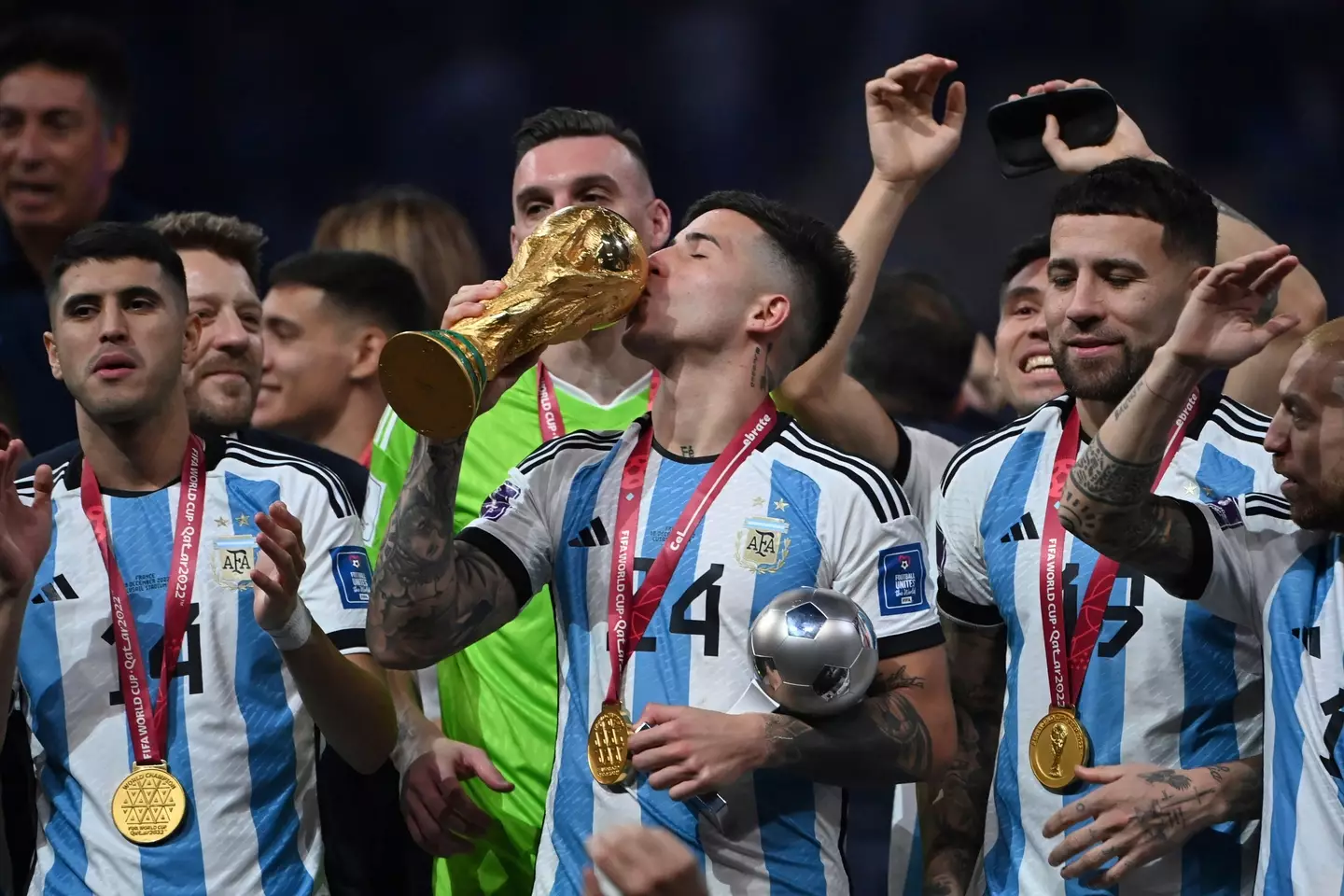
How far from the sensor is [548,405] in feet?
12.4

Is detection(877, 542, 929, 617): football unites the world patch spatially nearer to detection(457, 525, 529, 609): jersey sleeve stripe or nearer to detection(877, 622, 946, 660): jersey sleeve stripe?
detection(877, 622, 946, 660): jersey sleeve stripe

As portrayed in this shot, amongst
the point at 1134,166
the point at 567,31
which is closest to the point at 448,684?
the point at 1134,166

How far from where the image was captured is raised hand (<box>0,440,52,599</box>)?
3057 mm

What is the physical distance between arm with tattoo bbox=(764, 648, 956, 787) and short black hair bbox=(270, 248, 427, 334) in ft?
7.63

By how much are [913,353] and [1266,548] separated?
6.68 feet

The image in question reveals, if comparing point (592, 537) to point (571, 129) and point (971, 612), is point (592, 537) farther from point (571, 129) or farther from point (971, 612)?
point (571, 129)

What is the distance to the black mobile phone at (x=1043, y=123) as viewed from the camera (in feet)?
12.4

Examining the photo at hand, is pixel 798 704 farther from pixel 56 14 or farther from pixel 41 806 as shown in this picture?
pixel 56 14

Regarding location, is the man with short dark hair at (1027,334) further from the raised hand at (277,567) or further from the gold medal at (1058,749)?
the raised hand at (277,567)

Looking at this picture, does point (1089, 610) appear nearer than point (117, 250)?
Yes

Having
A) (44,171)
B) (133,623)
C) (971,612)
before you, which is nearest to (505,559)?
(133,623)

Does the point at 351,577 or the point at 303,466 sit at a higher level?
the point at 303,466

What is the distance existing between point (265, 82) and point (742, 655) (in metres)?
4.41

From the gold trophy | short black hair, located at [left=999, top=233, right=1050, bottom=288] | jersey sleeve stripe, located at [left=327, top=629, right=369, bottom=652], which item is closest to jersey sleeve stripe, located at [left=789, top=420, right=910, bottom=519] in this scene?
the gold trophy
